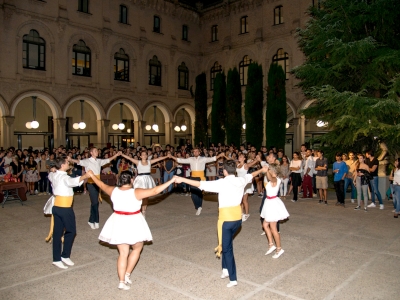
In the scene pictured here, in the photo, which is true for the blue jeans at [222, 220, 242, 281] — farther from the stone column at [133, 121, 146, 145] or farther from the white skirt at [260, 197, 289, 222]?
the stone column at [133, 121, 146, 145]

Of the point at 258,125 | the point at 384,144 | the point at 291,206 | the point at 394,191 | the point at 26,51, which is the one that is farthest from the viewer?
the point at 258,125

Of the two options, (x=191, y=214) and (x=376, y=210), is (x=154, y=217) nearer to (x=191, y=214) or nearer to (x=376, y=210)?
(x=191, y=214)

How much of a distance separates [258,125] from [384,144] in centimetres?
1109

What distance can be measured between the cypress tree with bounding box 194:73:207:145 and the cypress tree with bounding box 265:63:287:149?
247 inches

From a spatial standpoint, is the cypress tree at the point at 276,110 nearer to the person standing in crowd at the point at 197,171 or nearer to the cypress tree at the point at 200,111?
the cypress tree at the point at 200,111

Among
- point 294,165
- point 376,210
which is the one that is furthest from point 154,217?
point 376,210

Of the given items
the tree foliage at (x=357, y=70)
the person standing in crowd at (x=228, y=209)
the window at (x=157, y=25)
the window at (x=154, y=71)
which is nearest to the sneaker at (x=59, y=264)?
the person standing in crowd at (x=228, y=209)

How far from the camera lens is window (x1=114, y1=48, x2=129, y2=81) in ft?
88.6

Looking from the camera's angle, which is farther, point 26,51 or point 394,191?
point 26,51

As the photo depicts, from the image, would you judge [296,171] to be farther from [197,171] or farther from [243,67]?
[243,67]

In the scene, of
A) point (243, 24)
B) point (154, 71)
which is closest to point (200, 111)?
point (154, 71)

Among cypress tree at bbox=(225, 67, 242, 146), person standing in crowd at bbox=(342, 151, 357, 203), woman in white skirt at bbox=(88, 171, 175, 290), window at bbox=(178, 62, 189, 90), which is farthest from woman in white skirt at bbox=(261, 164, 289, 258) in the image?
window at bbox=(178, 62, 189, 90)

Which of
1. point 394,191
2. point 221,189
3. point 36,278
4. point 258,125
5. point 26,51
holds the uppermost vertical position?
point 26,51

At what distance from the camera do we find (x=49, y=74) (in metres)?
23.4
